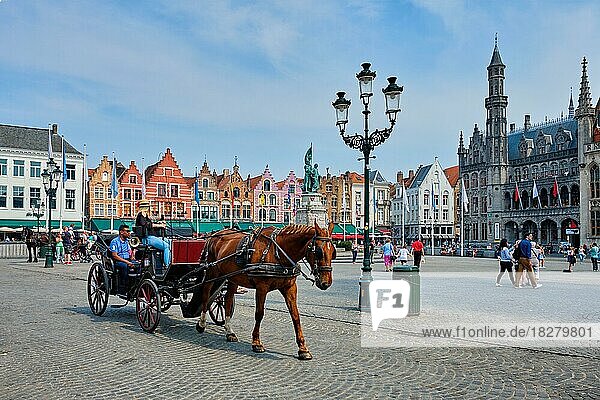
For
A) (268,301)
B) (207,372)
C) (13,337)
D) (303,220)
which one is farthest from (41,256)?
(207,372)

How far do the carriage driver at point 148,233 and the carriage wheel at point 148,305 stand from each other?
75cm

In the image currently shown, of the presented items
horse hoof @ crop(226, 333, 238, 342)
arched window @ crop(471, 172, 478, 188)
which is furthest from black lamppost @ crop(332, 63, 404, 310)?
arched window @ crop(471, 172, 478, 188)

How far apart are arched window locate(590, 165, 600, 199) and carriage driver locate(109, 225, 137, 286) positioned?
205ft

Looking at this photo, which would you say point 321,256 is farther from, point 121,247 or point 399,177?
point 399,177

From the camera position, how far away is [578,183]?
2788 inches

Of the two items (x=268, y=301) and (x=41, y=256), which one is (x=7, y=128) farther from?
(x=268, y=301)

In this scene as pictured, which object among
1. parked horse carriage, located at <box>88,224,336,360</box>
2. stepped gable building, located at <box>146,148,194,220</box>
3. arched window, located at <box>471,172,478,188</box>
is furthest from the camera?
arched window, located at <box>471,172,478,188</box>

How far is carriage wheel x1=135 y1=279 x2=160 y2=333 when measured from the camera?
378 inches

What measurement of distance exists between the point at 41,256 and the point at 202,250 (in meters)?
29.0

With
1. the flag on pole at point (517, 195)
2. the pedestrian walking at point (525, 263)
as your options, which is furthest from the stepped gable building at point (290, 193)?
the pedestrian walking at point (525, 263)

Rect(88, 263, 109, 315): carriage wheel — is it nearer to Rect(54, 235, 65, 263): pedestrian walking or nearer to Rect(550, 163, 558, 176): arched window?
Rect(54, 235, 65, 263): pedestrian walking

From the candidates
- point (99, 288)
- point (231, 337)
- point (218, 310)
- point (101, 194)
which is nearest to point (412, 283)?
point (218, 310)

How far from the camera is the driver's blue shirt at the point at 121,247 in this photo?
11.4 meters

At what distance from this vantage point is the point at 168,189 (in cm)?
A: 7256
